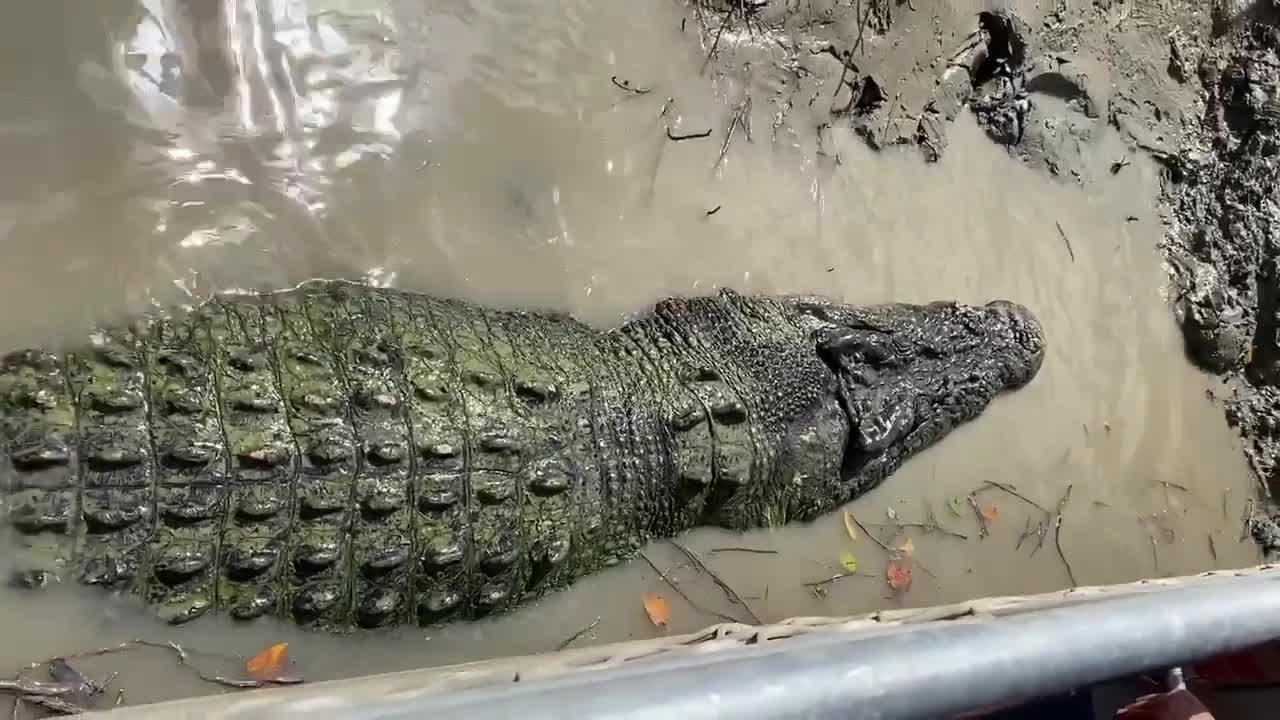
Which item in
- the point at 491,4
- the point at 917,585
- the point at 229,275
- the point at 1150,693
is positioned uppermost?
the point at 491,4

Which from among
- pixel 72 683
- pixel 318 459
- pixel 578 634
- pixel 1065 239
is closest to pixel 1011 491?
pixel 1065 239

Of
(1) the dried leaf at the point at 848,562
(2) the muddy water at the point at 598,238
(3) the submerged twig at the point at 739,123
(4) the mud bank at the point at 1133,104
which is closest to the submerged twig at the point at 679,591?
(2) the muddy water at the point at 598,238

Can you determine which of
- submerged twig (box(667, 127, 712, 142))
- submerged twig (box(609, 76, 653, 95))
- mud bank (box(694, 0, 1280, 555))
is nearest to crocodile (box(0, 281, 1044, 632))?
submerged twig (box(667, 127, 712, 142))

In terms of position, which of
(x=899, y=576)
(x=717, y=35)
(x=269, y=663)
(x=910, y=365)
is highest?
(x=717, y=35)

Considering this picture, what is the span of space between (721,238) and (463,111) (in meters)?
0.84

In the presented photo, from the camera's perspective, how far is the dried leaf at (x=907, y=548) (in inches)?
115

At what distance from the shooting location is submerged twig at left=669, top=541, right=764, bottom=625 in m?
2.57

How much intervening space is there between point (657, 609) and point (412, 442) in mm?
891

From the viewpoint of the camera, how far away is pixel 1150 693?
1.68 metres

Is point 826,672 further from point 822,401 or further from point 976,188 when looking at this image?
point 976,188

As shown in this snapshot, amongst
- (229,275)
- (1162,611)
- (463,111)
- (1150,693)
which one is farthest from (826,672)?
(463,111)

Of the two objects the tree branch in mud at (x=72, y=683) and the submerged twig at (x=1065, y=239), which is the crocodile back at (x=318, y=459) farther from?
the submerged twig at (x=1065, y=239)

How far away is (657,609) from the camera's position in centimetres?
250

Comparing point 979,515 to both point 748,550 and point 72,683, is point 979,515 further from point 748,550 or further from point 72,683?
point 72,683
